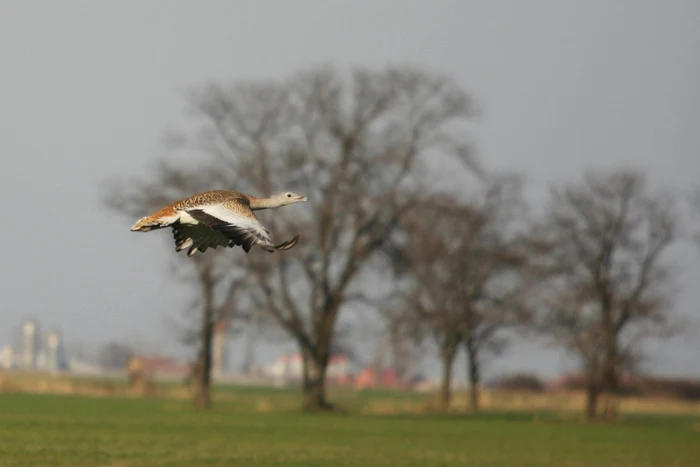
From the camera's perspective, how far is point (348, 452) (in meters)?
33.1

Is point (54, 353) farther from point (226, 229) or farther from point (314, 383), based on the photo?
point (226, 229)

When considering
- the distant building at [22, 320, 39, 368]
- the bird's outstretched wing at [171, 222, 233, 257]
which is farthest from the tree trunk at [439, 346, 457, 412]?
the distant building at [22, 320, 39, 368]

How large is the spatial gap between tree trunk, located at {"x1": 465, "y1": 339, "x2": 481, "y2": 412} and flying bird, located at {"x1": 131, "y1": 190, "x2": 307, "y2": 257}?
221 feet

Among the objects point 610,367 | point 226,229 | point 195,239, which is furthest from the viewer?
point 610,367

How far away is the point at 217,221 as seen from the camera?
970cm

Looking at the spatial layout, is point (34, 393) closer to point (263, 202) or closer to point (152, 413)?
point (152, 413)

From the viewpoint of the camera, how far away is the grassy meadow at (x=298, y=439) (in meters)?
29.2

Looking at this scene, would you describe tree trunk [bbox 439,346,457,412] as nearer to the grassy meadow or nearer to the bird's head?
the grassy meadow

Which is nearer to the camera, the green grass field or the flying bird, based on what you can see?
the flying bird

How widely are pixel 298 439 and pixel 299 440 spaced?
57 cm

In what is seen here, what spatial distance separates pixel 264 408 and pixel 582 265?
1657cm

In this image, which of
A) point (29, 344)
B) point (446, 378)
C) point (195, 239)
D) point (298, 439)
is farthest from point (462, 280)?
point (29, 344)

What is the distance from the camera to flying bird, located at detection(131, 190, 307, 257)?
946cm

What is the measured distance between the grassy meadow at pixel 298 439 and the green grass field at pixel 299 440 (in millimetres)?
38
